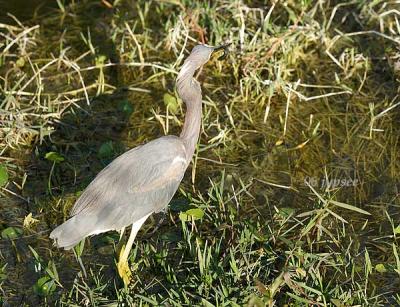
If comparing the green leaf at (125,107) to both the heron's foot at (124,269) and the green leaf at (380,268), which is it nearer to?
the heron's foot at (124,269)

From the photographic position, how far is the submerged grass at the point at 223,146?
14.4 feet

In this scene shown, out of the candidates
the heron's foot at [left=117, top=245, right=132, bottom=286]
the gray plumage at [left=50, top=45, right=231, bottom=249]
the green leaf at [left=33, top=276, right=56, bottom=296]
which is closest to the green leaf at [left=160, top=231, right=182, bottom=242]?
the gray plumage at [left=50, top=45, right=231, bottom=249]

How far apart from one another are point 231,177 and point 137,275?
1.09 m

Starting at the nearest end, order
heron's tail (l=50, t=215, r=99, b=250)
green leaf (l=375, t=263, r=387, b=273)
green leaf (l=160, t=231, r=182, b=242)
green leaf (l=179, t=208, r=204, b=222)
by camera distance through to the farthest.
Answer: heron's tail (l=50, t=215, r=99, b=250)
green leaf (l=375, t=263, r=387, b=273)
green leaf (l=179, t=208, r=204, b=222)
green leaf (l=160, t=231, r=182, b=242)

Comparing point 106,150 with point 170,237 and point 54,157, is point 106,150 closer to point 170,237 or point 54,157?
point 54,157

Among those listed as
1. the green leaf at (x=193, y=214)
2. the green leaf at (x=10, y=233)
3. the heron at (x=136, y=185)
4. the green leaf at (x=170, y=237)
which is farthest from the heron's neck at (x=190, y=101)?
the green leaf at (x=10, y=233)

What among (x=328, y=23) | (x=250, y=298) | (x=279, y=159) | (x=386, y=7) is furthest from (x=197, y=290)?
(x=386, y=7)

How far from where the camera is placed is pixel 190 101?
4566 mm

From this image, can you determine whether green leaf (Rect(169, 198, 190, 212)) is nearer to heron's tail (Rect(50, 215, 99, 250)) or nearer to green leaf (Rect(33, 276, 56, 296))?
heron's tail (Rect(50, 215, 99, 250))

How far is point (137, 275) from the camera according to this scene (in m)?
4.43

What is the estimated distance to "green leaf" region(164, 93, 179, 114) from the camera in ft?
18.8

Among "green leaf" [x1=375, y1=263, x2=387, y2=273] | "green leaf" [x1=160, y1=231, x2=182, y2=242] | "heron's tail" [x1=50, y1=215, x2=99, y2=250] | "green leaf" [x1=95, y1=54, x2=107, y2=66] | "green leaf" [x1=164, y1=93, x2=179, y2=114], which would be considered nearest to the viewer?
"heron's tail" [x1=50, y1=215, x2=99, y2=250]

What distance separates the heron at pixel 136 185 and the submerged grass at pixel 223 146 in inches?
8.2

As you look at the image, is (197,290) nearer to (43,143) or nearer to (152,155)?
(152,155)
